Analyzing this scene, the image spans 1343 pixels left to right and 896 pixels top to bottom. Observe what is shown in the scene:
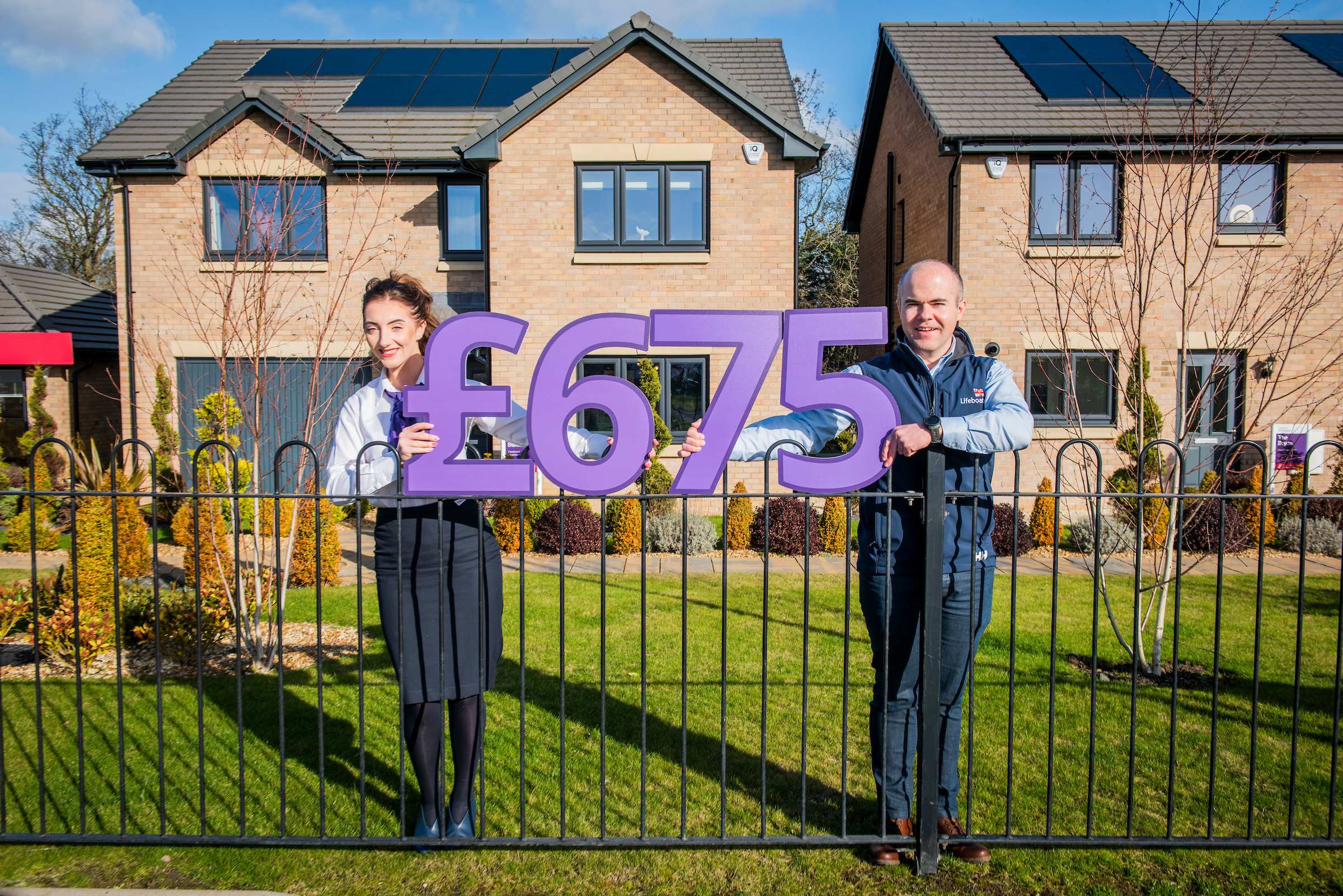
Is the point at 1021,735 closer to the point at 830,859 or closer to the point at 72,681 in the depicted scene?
the point at 830,859

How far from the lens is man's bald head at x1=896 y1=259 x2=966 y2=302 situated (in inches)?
130

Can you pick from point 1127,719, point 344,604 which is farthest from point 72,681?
point 1127,719

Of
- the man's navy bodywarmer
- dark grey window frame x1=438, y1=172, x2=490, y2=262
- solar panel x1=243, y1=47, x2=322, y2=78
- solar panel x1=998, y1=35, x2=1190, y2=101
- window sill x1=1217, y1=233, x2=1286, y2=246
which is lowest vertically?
the man's navy bodywarmer

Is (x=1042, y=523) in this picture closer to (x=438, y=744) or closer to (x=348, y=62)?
(x=438, y=744)

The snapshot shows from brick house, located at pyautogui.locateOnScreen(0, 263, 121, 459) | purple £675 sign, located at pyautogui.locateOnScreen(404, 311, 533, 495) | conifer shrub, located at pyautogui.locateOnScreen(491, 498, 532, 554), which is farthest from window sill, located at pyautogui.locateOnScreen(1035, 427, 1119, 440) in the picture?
brick house, located at pyautogui.locateOnScreen(0, 263, 121, 459)

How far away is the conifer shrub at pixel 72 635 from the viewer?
5.95 metres

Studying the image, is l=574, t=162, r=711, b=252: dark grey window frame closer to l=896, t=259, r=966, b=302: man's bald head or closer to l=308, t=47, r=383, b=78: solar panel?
l=308, t=47, r=383, b=78: solar panel

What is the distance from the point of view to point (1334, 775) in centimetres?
337

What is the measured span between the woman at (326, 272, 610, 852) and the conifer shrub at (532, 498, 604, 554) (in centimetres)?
665

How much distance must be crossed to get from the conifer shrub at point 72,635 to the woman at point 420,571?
13.2ft

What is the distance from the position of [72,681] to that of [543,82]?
1009cm

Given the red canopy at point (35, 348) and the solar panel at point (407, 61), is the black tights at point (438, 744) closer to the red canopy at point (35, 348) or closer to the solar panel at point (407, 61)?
the red canopy at point (35, 348)

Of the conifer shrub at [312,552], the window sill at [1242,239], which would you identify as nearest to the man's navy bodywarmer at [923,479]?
the conifer shrub at [312,552]

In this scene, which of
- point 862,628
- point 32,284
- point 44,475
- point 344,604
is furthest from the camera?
point 32,284
